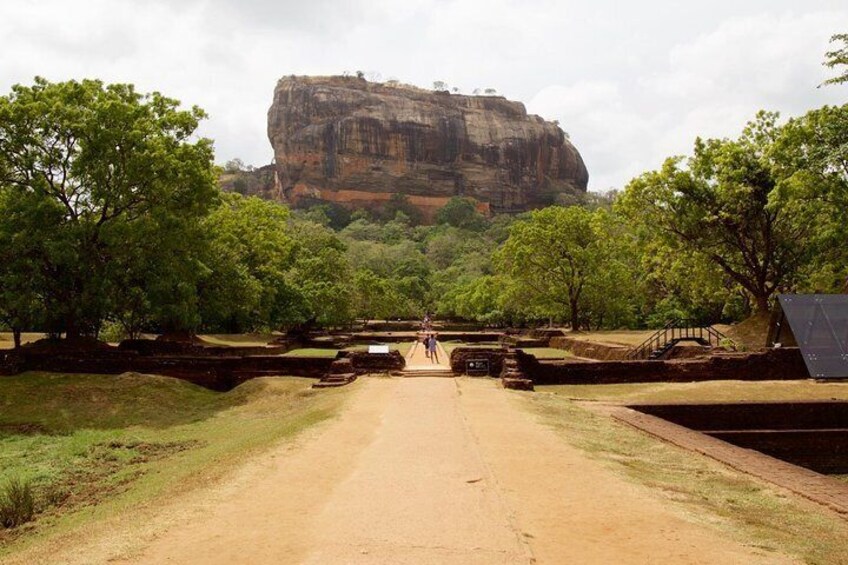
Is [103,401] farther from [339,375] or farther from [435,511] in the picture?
[435,511]

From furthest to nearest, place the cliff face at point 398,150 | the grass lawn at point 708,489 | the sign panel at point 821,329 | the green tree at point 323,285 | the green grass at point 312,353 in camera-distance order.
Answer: the cliff face at point 398,150, the green tree at point 323,285, the green grass at point 312,353, the sign panel at point 821,329, the grass lawn at point 708,489

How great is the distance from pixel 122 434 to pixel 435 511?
Result: 8776 millimetres

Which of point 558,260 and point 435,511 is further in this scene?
point 558,260

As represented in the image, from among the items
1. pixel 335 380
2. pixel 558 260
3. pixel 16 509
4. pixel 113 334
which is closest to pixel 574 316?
pixel 558 260

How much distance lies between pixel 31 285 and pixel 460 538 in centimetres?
1682

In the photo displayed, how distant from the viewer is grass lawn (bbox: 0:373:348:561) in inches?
296

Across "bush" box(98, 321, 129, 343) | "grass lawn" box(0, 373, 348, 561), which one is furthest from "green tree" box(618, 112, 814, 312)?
"bush" box(98, 321, 129, 343)

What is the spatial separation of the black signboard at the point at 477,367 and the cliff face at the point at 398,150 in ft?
333

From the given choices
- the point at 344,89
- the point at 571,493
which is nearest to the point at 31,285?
the point at 571,493

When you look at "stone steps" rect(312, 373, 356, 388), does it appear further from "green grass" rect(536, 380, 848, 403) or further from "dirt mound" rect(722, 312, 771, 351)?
"dirt mound" rect(722, 312, 771, 351)

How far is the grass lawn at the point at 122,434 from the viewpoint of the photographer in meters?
7.52

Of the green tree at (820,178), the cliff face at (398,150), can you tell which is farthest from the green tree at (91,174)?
the cliff face at (398,150)

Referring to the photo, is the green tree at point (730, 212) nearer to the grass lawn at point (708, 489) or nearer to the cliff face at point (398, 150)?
the grass lawn at point (708, 489)

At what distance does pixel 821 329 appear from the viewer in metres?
17.5
